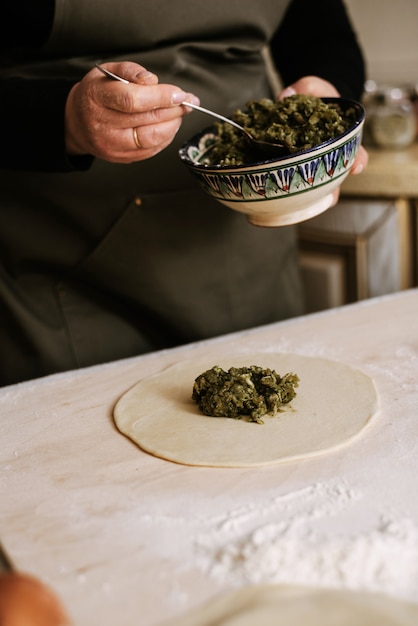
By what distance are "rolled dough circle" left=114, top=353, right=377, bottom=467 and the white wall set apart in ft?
5.88

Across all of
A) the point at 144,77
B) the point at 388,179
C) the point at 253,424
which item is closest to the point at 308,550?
the point at 253,424

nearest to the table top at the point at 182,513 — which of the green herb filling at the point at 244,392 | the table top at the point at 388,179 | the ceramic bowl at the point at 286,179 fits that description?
the green herb filling at the point at 244,392

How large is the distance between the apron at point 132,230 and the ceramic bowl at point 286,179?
24cm

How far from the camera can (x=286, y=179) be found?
3.24ft

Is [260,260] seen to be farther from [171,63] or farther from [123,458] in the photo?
[123,458]

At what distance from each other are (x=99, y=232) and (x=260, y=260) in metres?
0.34

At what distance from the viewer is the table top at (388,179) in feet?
6.27

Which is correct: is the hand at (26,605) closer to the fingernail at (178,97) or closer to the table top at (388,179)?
the fingernail at (178,97)

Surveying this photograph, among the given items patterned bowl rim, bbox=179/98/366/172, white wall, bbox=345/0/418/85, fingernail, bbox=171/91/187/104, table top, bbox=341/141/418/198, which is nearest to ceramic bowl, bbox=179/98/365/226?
patterned bowl rim, bbox=179/98/366/172

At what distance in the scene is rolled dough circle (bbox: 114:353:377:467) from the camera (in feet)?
2.82

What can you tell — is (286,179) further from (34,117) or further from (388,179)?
(388,179)

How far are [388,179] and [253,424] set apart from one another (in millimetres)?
1212

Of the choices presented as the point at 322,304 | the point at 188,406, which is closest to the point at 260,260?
the point at 188,406

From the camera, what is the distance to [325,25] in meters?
1.52
